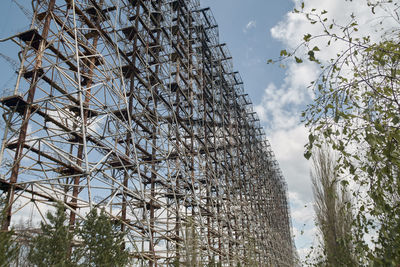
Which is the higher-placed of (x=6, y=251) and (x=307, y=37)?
(x=307, y=37)

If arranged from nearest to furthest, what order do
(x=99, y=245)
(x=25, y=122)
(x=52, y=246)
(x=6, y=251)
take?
(x=6, y=251) → (x=52, y=246) → (x=99, y=245) → (x=25, y=122)

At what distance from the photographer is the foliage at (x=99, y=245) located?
22.8 feet

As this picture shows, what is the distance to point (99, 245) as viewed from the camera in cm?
712

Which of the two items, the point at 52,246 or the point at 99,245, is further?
the point at 99,245

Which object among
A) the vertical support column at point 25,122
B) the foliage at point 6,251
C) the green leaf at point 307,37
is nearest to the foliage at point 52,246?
the foliage at point 6,251

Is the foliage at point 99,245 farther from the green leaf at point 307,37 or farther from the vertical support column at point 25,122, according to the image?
the green leaf at point 307,37

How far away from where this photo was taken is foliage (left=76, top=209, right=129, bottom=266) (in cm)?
696

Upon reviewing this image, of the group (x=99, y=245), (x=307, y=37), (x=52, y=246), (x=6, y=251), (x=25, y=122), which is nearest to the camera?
(x=307, y=37)

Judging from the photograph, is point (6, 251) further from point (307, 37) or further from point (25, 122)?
point (307, 37)

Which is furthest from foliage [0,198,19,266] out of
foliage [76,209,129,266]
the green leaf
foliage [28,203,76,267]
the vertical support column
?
the green leaf

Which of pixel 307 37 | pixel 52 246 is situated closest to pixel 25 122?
pixel 52 246

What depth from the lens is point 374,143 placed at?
2.32m

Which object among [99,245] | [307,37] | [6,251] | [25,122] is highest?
[25,122]

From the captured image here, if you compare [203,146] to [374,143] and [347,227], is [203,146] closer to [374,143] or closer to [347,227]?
[347,227]
